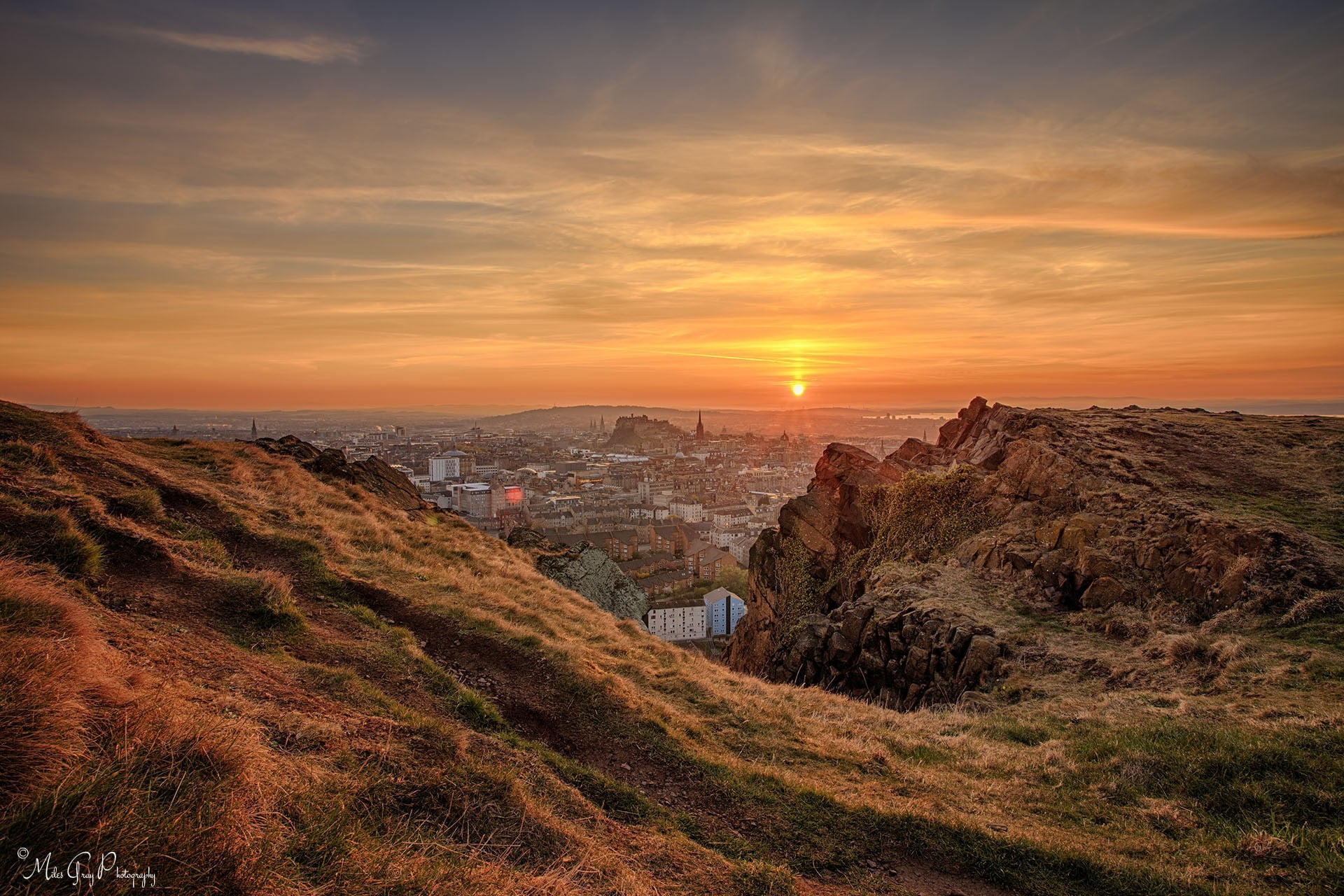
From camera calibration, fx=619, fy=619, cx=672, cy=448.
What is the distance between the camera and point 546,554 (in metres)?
28.9

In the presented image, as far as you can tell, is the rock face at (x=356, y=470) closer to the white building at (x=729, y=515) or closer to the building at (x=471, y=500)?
the building at (x=471, y=500)

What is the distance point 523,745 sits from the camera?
739 centimetres

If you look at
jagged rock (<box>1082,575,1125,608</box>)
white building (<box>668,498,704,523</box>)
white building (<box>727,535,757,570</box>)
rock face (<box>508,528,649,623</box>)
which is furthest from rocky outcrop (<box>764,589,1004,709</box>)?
white building (<box>668,498,704,523</box>)

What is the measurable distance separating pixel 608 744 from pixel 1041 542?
48.8 ft

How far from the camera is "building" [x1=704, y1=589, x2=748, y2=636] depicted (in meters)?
58.6

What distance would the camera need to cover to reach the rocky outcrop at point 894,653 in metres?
13.9

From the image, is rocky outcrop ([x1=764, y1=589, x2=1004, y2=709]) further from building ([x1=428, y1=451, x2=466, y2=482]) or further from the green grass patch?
building ([x1=428, y1=451, x2=466, y2=482])

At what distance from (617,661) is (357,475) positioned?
62.6 ft

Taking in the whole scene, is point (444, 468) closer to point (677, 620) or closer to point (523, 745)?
point (677, 620)

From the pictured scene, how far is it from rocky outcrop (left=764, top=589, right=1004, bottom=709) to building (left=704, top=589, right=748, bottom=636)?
40.9 m

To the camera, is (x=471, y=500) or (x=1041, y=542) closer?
(x=1041, y=542)

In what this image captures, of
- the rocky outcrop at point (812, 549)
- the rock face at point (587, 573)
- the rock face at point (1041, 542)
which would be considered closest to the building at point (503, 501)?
the rock face at point (587, 573)

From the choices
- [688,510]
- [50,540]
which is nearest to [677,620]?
[50,540]
